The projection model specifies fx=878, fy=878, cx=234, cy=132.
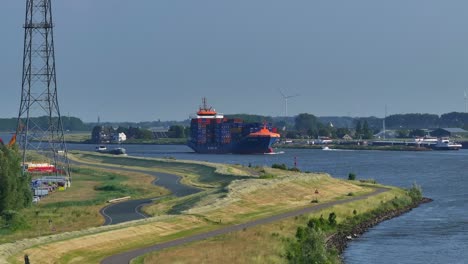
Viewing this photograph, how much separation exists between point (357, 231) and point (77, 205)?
2474cm

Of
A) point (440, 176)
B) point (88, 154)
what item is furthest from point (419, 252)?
point (88, 154)

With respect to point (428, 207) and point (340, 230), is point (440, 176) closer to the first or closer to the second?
point (428, 207)

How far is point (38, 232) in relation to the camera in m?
58.3

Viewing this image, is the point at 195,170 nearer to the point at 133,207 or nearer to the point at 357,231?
the point at 133,207

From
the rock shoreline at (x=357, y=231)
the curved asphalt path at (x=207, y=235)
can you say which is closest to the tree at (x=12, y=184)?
the curved asphalt path at (x=207, y=235)

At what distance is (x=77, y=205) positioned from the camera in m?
76.6

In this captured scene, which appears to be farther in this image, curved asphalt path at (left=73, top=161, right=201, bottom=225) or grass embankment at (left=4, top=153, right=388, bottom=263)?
curved asphalt path at (left=73, top=161, right=201, bottom=225)

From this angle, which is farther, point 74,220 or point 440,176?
point 440,176

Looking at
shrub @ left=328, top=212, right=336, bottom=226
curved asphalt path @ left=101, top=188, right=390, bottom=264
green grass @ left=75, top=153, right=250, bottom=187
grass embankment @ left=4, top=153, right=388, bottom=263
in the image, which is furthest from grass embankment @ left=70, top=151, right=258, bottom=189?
shrub @ left=328, top=212, right=336, bottom=226

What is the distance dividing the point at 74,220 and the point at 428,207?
3800 cm

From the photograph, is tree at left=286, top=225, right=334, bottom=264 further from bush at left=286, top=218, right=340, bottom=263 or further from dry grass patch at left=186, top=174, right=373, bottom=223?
dry grass patch at left=186, top=174, right=373, bottom=223

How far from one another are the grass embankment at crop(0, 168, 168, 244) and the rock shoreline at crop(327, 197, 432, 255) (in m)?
16.9

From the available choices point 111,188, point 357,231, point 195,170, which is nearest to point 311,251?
point 357,231

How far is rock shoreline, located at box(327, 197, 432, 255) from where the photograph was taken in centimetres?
6077
